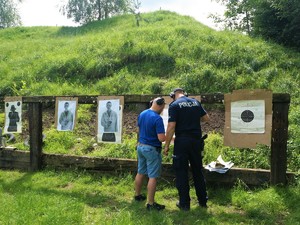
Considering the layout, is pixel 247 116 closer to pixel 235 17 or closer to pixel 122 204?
pixel 122 204

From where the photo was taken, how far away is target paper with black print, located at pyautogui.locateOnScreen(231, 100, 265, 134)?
499cm

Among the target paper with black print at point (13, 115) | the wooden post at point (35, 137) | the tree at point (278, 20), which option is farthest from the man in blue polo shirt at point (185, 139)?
the tree at point (278, 20)

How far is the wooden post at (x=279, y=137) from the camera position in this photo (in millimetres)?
4945

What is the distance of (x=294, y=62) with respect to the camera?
1081 cm

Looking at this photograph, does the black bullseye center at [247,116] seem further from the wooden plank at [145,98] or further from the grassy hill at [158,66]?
the grassy hill at [158,66]

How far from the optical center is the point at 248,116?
5098 millimetres

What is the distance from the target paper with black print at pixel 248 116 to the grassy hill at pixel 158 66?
8.39ft

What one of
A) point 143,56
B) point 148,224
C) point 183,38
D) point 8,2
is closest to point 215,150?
point 148,224

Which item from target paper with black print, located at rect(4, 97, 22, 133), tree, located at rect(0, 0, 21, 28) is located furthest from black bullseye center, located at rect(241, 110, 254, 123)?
tree, located at rect(0, 0, 21, 28)

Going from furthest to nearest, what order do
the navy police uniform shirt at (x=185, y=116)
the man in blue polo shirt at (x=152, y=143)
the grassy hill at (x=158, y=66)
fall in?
the grassy hill at (x=158, y=66)
the man in blue polo shirt at (x=152, y=143)
the navy police uniform shirt at (x=185, y=116)

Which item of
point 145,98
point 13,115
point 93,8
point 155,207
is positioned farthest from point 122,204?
point 93,8

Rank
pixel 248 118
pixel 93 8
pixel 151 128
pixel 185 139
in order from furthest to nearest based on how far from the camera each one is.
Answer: pixel 93 8 < pixel 248 118 < pixel 151 128 < pixel 185 139

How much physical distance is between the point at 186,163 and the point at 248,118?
1.24 metres

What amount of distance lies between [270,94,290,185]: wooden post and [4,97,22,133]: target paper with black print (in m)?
5.38
